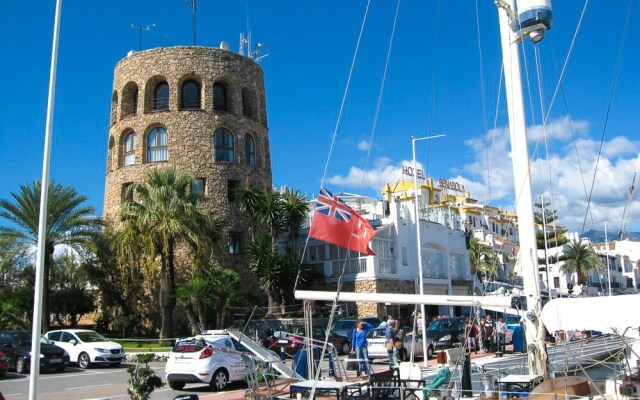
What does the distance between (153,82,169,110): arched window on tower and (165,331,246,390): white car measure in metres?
27.4

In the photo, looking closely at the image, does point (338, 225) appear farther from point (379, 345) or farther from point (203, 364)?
point (379, 345)

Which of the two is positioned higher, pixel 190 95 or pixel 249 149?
pixel 190 95

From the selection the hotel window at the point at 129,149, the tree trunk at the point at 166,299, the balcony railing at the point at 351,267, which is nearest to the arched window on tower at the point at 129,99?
the hotel window at the point at 129,149

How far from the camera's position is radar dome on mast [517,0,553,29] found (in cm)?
1234

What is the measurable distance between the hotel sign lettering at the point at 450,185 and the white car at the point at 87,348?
64871mm

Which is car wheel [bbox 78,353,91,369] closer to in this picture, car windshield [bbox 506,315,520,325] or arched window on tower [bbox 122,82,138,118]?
car windshield [bbox 506,315,520,325]

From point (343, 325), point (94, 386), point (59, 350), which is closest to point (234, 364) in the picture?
point (94, 386)

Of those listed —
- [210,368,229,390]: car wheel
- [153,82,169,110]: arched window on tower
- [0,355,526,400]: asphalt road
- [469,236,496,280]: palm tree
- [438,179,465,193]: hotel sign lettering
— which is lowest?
[0,355,526,400]: asphalt road

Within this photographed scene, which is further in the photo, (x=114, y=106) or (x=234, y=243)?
(x=114, y=106)

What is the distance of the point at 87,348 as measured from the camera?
25312mm

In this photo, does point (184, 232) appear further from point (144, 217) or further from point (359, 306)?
point (359, 306)

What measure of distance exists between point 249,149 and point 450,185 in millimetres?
47926

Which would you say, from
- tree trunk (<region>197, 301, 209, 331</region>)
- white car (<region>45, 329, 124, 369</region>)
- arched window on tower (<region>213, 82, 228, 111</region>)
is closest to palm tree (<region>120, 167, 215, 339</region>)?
tree trunk (<region>197, 301, 209, 331</region>)

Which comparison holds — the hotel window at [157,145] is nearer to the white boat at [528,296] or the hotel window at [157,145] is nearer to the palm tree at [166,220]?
the palm tree at [166,220]
